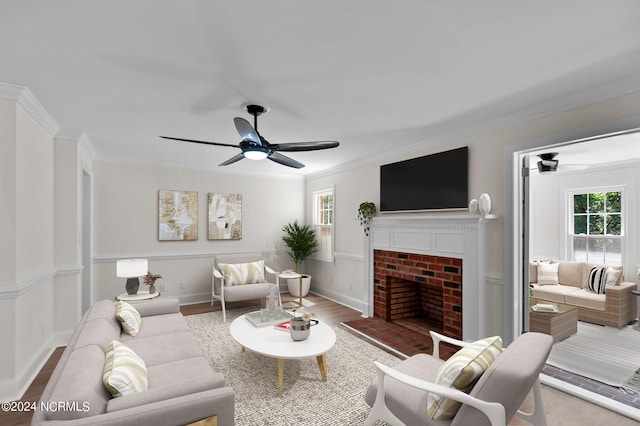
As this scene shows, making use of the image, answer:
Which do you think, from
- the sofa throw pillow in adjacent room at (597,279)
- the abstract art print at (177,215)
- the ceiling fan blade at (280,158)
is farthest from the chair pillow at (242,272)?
the sofa throw pillow in adjacent room at (597,279)

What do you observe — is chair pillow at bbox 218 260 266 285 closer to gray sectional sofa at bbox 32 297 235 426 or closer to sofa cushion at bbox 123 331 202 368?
sofa cushion at bbox 123 331 202 368

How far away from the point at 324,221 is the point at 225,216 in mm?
1885

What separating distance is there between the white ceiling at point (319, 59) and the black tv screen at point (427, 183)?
0.50 meters

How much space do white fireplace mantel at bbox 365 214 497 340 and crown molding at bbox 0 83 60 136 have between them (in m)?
3.94

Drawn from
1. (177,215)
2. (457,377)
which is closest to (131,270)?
(177,215)

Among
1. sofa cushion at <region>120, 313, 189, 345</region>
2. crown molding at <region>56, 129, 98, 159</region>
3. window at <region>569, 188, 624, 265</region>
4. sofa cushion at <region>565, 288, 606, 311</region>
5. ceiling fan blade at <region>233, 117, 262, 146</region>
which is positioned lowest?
sofa cushion at <region>565, 288, 606, 311</region>

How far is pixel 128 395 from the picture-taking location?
5.08 ft

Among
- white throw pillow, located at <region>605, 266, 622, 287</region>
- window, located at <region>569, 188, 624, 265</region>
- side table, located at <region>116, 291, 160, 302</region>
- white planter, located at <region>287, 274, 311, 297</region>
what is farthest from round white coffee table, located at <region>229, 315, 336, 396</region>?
window, located at <region>569, 188, 624, 265</region>

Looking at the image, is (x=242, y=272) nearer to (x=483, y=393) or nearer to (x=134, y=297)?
(x=134, y=297)

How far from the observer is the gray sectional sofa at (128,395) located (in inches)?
51.5

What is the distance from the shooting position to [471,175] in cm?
343

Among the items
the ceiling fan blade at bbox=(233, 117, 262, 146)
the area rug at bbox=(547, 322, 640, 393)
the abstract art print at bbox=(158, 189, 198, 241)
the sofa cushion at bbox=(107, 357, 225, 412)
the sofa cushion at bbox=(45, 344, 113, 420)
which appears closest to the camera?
the sofa cushion at bbox=(45, 344, 113, 420)

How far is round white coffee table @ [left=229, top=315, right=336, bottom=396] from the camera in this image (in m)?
2.56

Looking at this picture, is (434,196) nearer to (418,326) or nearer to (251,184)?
(418,326)
